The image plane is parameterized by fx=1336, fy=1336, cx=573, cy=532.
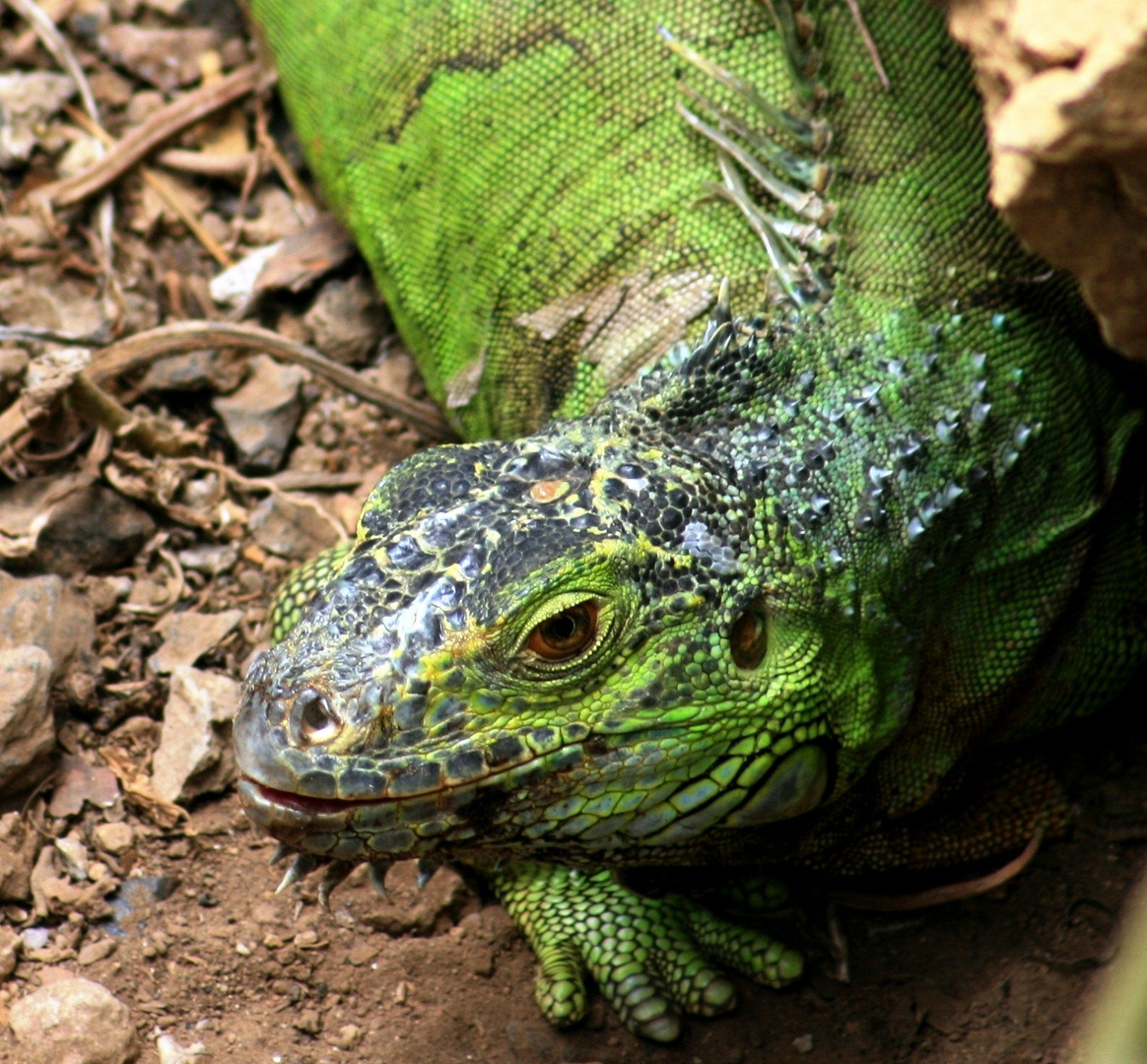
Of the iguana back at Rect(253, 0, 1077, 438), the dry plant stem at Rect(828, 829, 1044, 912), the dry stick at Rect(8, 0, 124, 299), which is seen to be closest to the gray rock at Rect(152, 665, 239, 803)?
the iguana back at Rect(253, 0, 1077, 438)

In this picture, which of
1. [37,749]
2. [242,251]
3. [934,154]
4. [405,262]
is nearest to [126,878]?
[37,749]

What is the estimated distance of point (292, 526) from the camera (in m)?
5.61

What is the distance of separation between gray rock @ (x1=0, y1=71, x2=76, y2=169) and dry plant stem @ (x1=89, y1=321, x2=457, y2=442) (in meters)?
1.31

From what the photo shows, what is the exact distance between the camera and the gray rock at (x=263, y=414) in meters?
5.78

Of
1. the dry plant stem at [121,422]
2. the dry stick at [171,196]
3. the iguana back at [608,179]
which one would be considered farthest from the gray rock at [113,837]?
the dry stick at [171,196]

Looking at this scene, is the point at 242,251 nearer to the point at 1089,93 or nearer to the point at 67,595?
the point at 67,595

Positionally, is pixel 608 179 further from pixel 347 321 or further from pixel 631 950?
pixel 631 950

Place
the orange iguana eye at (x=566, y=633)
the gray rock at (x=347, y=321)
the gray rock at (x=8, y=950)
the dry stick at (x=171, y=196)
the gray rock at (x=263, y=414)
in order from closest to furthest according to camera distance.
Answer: the orange iguana eye at (x=566, y=633), the gray rock at (x=8, y=950), the gray rock at (x=263, y=414), the gray rock at (x=347, y=321), the dry stick at (x=171, y=196)

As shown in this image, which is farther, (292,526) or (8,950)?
(292,526)

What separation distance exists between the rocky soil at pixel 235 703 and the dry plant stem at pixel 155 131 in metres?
0.04

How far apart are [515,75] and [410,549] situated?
260 cm

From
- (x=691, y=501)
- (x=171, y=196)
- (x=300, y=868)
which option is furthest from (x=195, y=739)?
(x=171, y=196)

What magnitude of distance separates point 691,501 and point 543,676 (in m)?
0.62

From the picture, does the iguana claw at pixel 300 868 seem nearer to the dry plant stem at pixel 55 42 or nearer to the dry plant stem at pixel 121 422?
the dry plant stem at pixel 121 422
